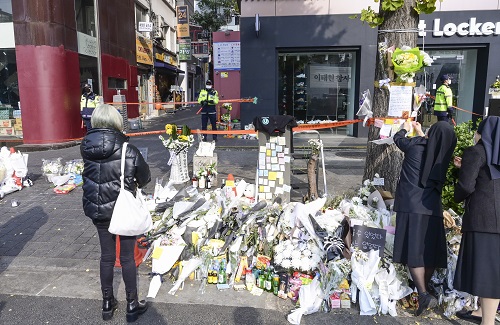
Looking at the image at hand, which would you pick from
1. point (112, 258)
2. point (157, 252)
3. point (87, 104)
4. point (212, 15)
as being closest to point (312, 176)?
point (157, 252)

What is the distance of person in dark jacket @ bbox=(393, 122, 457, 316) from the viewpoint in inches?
128

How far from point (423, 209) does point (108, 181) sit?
261 cm

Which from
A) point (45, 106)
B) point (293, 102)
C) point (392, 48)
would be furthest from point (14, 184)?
point (293, 102)

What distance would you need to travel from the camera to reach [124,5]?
738 inches

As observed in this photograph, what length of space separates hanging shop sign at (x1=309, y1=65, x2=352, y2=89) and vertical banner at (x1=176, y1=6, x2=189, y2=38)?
63.1 ft

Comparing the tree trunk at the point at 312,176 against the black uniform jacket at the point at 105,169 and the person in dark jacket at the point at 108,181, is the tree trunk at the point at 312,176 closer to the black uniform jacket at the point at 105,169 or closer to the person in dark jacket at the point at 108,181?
the person in dark jacket at the point at 108,181

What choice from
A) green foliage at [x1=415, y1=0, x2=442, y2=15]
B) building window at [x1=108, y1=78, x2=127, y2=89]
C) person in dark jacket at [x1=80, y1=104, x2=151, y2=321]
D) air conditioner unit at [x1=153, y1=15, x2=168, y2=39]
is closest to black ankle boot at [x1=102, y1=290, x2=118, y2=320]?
person in dark jacket at [x1=80, y1=104, x2=151, y2=321]

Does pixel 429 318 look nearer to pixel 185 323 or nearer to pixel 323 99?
pixel 185 323

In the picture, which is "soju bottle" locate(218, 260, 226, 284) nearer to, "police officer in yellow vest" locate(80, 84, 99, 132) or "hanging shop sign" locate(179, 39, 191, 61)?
"police officer in yellow vest" locate(80, 84, 99, 132)

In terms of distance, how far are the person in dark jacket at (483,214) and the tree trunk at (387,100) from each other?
215 centimetres

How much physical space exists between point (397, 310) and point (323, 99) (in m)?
11.2

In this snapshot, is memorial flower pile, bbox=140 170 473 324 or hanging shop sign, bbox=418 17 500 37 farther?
hanging shop sign, bbox=418 17 500 37

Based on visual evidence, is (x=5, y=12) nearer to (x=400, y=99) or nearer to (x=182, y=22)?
(x=400, y=99)

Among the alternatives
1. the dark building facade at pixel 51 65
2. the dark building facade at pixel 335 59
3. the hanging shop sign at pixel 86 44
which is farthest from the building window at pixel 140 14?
the dark building facade at pixel 335 59
